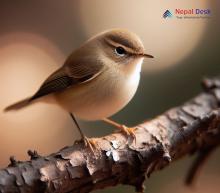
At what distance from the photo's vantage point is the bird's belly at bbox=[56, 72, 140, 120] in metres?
0.99

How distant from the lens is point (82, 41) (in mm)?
1197

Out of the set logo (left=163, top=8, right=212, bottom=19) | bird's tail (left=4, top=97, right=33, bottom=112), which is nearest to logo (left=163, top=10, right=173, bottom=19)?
logo (left=163, top=8, right=212, bottom=19)

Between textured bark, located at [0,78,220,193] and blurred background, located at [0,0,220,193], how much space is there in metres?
0.18

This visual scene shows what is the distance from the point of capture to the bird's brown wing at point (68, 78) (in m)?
1.05

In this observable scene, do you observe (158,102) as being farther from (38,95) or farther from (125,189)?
(38,95)

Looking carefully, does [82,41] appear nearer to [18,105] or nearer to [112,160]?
[18,105]

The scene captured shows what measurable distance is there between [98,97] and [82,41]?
242mm

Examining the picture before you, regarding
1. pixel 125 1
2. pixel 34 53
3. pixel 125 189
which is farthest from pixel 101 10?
pixel 125 189

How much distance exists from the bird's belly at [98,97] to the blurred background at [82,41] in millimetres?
141

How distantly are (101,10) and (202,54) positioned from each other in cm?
41

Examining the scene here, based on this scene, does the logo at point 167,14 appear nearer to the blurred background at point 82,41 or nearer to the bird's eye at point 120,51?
the blurred background at point 82,41

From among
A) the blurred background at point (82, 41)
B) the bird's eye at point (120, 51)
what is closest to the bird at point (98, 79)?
the bird's eye at point (120, 51)

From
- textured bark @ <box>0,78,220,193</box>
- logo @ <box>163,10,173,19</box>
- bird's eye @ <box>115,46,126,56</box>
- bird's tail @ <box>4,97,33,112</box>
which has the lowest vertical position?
textured bark @ <box>0,78,220,193</box>

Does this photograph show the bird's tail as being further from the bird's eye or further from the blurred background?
the bird's eye
